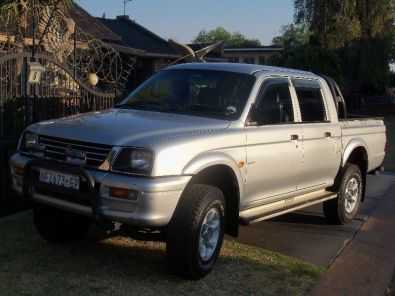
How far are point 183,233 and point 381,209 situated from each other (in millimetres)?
4760

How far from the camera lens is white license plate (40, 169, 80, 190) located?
465 centimetres

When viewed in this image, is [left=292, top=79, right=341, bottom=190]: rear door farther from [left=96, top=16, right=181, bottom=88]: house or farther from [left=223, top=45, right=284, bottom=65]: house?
[left=223, top=45, right=284, bottom=65]: house

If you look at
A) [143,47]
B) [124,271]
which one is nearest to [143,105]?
[124,271]

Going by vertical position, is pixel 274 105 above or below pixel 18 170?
above

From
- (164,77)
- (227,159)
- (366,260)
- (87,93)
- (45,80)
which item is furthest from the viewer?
(87,93)

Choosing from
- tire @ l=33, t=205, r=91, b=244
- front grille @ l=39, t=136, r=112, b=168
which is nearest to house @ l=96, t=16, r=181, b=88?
tire @ l=33, t=205, r=91, b=244

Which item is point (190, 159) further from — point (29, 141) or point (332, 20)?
point (332, 20)

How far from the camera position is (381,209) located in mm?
8531

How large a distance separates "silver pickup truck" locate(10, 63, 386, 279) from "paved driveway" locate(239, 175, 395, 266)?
453mm

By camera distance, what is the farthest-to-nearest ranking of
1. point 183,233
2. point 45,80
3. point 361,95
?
point 361,95, point 45,80, point 183,233

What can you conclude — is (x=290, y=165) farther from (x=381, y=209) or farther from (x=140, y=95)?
(x=381, y=209)

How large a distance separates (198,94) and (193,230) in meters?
1.68

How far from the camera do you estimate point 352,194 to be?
7648 mm

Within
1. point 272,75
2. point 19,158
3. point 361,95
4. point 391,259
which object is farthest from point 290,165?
point 361,95
